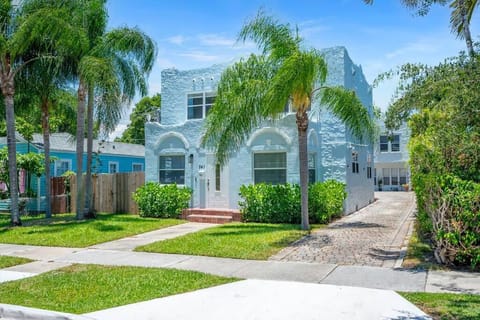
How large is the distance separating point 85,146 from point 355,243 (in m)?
20.4

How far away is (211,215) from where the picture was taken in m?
17.3

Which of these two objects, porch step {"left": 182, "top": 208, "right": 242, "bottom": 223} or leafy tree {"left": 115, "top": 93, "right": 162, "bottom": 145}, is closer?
porch step {"left": 182, "top": 208, "right": 242, "bottom": 223}

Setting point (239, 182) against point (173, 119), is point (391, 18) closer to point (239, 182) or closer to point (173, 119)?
point (239, 182)

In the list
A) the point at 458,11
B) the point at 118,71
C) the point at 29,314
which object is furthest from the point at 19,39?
the point at 458,11

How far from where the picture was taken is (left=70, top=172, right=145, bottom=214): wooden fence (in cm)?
1976

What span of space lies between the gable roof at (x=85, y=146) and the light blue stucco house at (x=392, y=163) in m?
19.6

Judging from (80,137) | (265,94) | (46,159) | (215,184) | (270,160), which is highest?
(265,94)

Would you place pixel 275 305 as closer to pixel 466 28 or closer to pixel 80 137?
pixel 466 28

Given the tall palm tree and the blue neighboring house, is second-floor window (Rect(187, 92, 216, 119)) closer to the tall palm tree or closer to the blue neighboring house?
the blue neighboring house

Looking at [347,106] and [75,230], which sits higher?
[347,106]

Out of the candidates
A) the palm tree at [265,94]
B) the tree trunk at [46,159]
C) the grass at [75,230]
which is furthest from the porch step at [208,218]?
the tree trunk at [46,159]

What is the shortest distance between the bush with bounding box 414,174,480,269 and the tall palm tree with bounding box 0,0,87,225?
41.0 ft

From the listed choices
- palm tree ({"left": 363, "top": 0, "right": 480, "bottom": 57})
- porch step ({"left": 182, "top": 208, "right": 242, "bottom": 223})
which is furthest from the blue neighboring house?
palm tree ({"left": 363, "top": 0, "right": 480, "bottom": 57})

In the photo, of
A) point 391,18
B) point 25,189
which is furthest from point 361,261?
point 25,189
